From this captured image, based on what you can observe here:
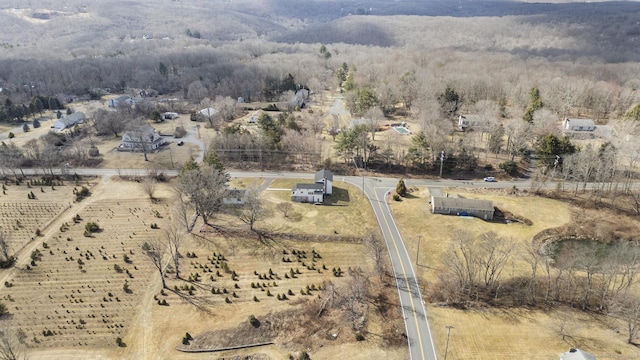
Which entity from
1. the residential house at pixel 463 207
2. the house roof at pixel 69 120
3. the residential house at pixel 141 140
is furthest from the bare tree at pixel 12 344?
the house roof at pixel 69 120

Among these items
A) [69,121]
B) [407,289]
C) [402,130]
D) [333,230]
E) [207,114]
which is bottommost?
[407,289]

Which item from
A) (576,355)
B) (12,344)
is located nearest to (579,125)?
(576,355)

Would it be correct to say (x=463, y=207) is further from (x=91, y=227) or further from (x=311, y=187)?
(x=91, y=227)

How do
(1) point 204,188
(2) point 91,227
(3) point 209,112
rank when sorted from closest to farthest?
(2) point 91,227 < (1) point 204,188 < (3) point 209,112

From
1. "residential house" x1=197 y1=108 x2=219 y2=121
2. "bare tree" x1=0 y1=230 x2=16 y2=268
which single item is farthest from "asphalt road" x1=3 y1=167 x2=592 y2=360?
"residential house" x1=197 y1=108 x2=219 y2=121

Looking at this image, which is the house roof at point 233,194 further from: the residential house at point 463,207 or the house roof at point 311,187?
the residential house at point 463,207

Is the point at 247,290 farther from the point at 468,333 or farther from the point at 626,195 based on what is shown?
the point at 626,195

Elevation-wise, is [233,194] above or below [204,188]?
below
